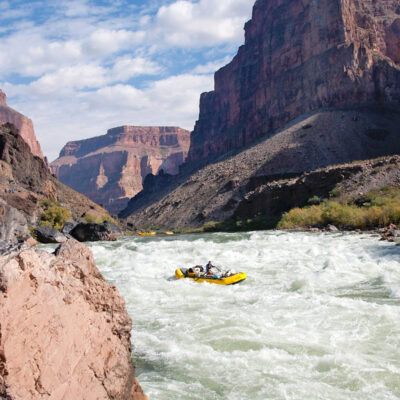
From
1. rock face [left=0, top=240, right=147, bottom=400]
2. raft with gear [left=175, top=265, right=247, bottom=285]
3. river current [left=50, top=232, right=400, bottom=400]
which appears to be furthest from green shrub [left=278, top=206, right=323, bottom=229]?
rock face [left=0, top=240, right=147, bottom=400]

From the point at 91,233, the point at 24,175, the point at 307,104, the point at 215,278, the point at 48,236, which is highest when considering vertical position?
the point at 307,104

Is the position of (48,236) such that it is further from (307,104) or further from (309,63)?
(309,63)

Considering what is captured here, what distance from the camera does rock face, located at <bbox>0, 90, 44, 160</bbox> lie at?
532 feet

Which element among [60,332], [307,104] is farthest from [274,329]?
[307,104]

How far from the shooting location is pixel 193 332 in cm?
959

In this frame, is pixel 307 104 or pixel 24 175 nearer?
pixel 24 175

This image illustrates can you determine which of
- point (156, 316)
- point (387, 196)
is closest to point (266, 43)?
point (387, 196)

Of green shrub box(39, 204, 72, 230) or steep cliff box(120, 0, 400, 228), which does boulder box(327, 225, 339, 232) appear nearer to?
steep cliff box(120, 0, 400, 228)

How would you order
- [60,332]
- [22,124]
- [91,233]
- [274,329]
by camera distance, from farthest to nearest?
[22,124]
[91,233]
[274,329]
[60,332]

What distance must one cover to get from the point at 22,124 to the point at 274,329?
17178 centimetres

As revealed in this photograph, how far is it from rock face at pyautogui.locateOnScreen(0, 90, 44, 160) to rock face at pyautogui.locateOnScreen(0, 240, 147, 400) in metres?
168

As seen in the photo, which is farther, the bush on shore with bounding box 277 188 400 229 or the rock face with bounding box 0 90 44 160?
the rock face with bounding box 0 90 44 160

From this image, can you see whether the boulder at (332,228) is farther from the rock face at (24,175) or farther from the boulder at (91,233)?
the rock face at (24,175)

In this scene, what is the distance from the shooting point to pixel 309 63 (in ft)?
248
